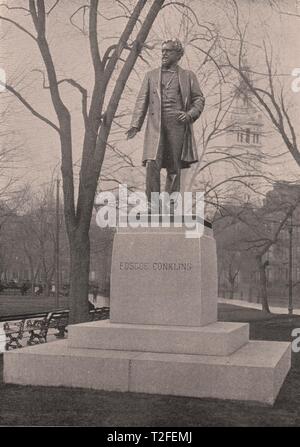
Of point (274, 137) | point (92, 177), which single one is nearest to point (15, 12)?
point (92, 177)

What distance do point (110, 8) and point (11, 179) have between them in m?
10.1

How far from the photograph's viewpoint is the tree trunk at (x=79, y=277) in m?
13.6

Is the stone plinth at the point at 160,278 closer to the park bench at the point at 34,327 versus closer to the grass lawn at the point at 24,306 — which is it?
the park bench at the point at 34,327

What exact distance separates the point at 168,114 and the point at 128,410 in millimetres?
4625

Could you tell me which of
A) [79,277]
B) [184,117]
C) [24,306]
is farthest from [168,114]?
[24,306]

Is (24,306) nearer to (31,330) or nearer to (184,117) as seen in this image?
(31,330)

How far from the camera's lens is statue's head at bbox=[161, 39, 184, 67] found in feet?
30.3

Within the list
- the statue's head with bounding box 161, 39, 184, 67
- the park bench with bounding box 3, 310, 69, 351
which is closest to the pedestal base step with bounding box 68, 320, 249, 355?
the statue's head with bounding box 161, 39, 184, 67

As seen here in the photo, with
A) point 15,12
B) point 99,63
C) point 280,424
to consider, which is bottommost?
point 280,424

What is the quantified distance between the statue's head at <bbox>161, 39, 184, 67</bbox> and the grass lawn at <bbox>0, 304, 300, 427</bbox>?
491 cm

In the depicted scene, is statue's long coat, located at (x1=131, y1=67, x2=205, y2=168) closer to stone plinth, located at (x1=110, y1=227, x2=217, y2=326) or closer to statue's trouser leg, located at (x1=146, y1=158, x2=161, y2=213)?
statue's trouser leg, located at (x1=146, y1=158, x2=161, y2=213)

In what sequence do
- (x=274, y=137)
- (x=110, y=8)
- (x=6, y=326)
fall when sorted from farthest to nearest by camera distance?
(x=274, y=137)
(x=110, y=8)
(x=6, y=326)
